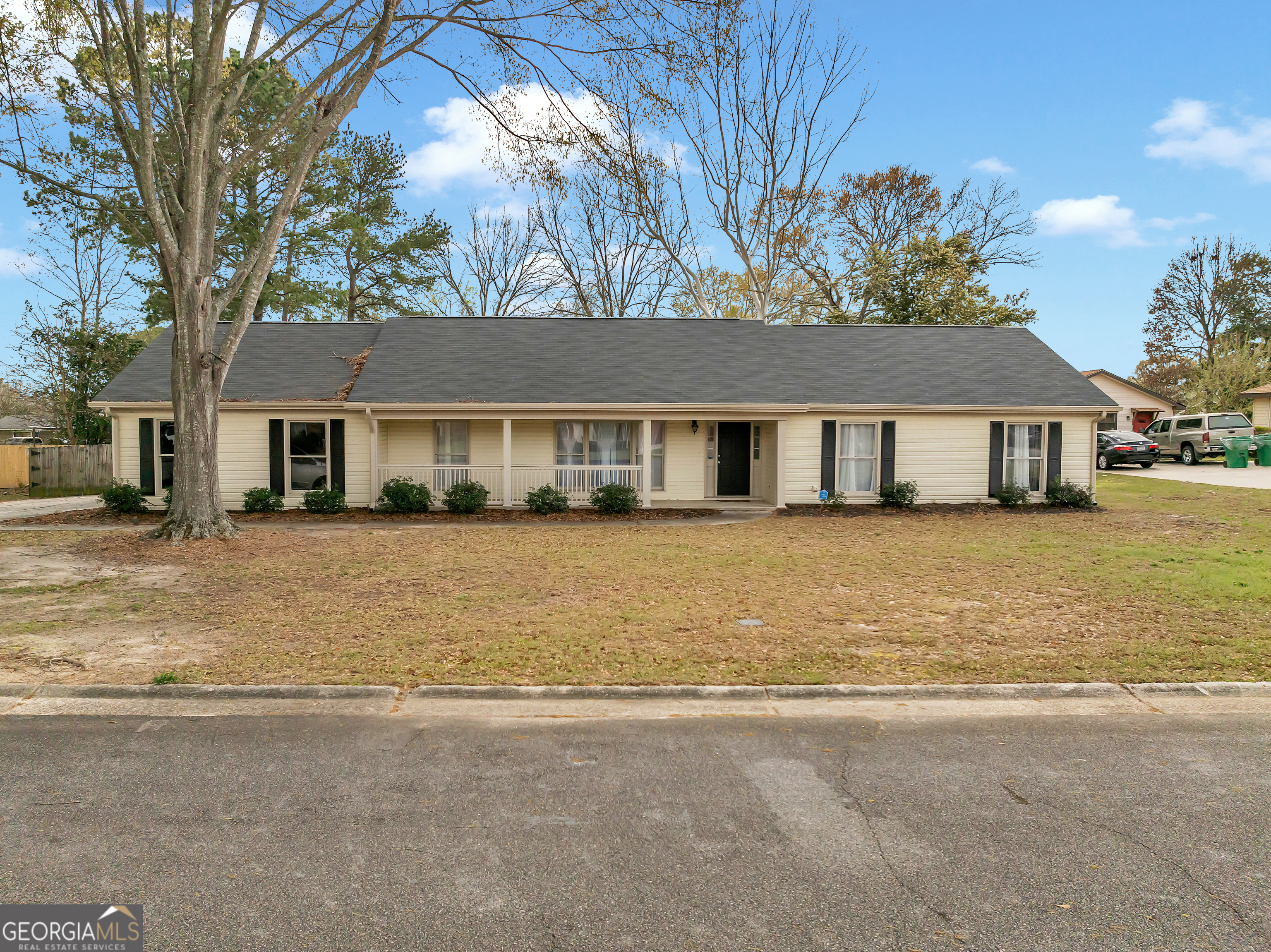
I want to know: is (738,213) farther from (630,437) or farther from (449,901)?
(449,901)

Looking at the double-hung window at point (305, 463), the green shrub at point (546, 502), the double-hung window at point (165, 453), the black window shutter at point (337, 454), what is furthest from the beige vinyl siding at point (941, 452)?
the double-hung window at point (165, 453)

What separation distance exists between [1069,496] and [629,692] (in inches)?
629

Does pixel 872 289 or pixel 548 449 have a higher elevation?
pixel 872 289

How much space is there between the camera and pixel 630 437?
18.2 m

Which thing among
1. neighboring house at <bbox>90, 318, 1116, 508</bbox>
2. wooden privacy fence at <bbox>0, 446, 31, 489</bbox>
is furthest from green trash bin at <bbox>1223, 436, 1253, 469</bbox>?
wooden privacy fence at <bbox>0, 446, 31, 489</bbox>

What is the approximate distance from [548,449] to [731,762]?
14.2 meters

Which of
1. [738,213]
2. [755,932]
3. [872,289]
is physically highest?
[738,213]

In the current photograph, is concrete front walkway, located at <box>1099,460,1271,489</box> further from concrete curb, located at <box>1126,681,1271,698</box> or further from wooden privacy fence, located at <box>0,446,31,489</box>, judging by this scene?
wooden privacy fence, located at <box>0,446,31,489</box>

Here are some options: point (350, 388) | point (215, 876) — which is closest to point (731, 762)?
point (215, 876)

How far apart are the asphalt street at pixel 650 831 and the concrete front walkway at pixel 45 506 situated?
589 inches

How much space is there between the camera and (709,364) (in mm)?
19047

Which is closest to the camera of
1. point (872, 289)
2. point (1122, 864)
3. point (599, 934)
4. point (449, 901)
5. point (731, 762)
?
point (599, 934)

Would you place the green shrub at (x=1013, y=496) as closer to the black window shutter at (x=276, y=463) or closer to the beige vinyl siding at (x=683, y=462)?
the beige vinyl siding at (x=683, y=462)

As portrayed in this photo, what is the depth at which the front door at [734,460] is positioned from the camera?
61.7 ft
